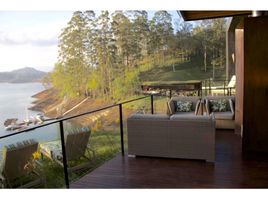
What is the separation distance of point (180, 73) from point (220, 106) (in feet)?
43.4

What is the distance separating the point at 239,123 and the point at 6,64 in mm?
17963

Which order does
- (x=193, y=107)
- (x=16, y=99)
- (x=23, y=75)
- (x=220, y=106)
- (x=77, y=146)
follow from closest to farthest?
(x=77, y=146)
(x=220, y=106)
(x=193, y=107)
(x=16, y=99)
(x=23, y=75)

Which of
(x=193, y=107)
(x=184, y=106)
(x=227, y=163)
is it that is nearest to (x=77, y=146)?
(x=227, y=163)

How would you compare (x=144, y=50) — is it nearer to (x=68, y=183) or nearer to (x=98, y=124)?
(x=98, y=124)

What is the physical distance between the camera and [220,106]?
5.65 meters

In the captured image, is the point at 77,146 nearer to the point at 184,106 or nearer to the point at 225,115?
the point at 184,106

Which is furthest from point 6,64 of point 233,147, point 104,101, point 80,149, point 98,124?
point 233,147

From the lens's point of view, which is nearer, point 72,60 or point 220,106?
point 220,106

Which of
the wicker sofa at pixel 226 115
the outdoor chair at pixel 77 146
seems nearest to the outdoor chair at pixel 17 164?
the outdoor chair at pixel 77 146

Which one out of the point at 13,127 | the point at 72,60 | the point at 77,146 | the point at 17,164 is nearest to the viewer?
the point at 17,164

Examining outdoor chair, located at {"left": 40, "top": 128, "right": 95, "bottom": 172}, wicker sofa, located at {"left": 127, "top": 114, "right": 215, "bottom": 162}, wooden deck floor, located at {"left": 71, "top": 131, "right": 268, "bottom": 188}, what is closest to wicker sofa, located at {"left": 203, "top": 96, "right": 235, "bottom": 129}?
wooden deck floor, located at {"left": 71, "top": 131, "right": 268, "bottom": 188}

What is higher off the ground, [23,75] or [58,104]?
[23,75]

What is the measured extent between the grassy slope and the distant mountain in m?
8.17

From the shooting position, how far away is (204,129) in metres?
3.56
